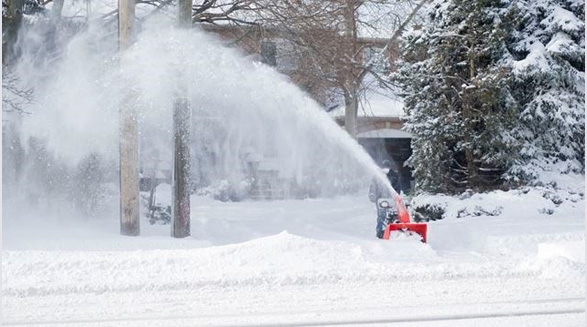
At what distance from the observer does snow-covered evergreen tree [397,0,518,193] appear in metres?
16.5

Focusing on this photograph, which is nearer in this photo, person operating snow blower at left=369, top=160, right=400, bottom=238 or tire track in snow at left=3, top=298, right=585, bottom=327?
tire track in snow at left=3, top=298, right=585, bottom=327

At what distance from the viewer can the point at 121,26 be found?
1173cm

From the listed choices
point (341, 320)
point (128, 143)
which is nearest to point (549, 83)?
point (128, 143)

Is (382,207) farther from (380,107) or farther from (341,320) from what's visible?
(380,107)

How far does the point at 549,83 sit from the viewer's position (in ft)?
55.2

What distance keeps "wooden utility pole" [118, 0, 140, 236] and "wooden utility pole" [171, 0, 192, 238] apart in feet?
2.07

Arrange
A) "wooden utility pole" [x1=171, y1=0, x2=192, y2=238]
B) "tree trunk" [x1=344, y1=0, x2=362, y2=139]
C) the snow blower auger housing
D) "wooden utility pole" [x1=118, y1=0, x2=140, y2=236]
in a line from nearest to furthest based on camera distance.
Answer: the snow blower auger housing, "wooden utility pole" [x1=118, y1=0, x2=140, y2=236], "wooden utility pole" [x1=171, y1=0, x2=192, y2=238], "tree trunk" [x1=344, y1=0, x2=362, y2=139]

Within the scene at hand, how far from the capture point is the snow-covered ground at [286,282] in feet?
22.0

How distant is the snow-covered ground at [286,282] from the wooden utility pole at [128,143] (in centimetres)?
38

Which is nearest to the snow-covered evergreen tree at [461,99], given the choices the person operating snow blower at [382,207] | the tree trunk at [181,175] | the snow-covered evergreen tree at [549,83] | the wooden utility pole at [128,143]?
the snow-covered evergreen tree at [549,83]

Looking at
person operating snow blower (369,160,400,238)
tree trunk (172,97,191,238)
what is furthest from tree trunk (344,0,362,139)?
tree trunk (172,97,191,238)

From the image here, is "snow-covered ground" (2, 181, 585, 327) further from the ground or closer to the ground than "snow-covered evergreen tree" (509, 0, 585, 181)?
closer to the ground

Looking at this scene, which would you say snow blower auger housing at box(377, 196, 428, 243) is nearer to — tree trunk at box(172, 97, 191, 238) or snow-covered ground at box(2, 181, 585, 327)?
snow-covered ground at box(2, 181, 585, 327)

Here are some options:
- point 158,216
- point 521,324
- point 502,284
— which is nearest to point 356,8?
point 158,216
